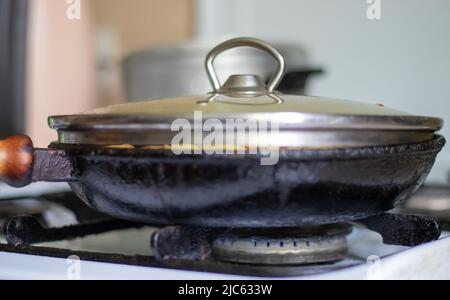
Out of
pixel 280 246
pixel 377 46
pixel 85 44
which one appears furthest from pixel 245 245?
pixel 85 44

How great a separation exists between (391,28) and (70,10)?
2.32 ft

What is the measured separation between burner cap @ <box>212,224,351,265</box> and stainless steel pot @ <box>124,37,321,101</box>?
20.3 inches

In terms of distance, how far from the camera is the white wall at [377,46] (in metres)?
1.02

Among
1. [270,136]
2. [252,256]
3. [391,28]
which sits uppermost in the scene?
[391,28]

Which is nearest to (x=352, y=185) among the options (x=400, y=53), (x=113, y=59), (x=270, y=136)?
(x=270, y=136)

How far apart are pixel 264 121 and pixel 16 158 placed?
203 millimetres

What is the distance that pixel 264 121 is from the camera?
417 millimetres

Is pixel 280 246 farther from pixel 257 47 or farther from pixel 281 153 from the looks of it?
pixel 257 47

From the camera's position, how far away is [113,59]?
4.91 ft

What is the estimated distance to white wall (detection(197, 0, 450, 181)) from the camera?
40.3 inches

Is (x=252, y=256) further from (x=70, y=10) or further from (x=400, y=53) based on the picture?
(x=70, y=10)

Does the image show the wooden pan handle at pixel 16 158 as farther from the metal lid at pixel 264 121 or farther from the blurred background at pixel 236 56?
the blurred background at pixel 236 56

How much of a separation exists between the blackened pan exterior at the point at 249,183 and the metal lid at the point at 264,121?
0.6 inches

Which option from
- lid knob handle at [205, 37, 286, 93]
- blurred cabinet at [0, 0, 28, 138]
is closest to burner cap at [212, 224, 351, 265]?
lid knob handle at [205, 37, 286, 93]
